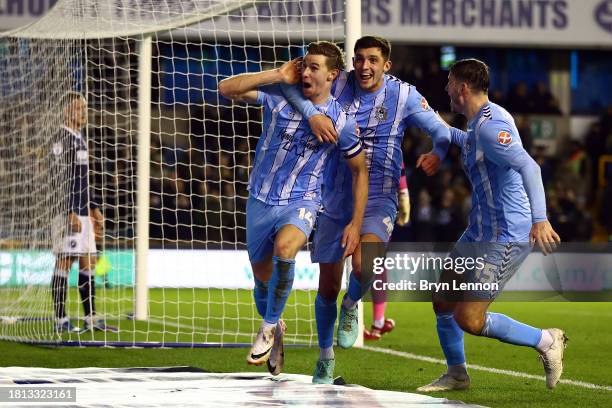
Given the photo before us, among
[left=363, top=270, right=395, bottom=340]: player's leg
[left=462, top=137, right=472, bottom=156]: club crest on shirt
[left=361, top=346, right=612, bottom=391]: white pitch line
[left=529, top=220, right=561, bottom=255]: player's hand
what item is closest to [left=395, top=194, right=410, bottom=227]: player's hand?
[left=363, top=270, right=395, bottom=340]: player's leg

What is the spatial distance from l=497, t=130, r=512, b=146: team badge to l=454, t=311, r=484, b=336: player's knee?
92cm

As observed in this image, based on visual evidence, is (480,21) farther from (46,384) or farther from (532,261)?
(46,384)

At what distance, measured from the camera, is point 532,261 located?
57.1ft

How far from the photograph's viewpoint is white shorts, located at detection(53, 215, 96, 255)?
10109 millimetres

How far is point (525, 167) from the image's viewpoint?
6129 mm

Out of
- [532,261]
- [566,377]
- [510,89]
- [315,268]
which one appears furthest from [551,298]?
[566,377]

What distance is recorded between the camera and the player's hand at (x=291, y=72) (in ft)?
21.2

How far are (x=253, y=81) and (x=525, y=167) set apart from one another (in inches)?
60.1

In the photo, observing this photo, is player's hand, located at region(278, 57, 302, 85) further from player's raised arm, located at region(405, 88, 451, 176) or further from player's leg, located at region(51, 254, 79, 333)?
player's leg, located at region(51, 254, 79, 333)

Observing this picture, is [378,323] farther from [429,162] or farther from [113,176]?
[429,162]

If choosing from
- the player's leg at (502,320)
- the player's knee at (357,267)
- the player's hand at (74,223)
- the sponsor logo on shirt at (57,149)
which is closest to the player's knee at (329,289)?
the player's knee at (357,267)

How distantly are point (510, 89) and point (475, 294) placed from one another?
56.2 ft

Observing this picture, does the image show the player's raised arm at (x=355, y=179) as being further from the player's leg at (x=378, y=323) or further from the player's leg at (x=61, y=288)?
the player's leg at (x=61, y=288)

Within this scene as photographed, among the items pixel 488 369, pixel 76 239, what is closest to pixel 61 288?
pixel 76 239
